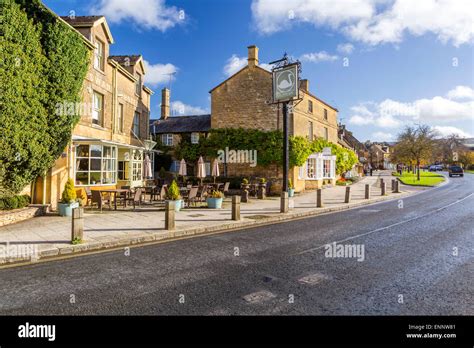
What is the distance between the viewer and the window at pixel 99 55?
16256 mm

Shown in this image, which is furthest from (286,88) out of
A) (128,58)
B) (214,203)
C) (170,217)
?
(128,58)

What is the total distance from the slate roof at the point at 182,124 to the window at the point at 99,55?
13.1 metres

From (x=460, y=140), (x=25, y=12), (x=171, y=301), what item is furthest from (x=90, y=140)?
(x=460, y=140)

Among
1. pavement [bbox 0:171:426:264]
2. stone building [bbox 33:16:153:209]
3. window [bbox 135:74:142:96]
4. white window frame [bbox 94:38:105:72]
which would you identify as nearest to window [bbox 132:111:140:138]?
stone building [bbox 33:16:153:209]

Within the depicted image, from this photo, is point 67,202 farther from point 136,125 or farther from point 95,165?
point 136,125

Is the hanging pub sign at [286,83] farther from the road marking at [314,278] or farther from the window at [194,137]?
the window at [194,137]

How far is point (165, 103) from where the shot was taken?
1410 inches

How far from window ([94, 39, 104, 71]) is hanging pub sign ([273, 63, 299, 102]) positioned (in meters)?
9.78

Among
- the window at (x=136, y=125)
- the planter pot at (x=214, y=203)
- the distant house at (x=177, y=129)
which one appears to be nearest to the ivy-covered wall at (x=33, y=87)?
the planter pot at (x=214, y=203)

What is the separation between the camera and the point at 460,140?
328ft

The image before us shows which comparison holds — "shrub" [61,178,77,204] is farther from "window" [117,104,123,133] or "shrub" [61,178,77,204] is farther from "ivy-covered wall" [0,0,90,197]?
"window" [117,104,123,133]

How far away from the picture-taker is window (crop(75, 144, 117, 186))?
14.9m
